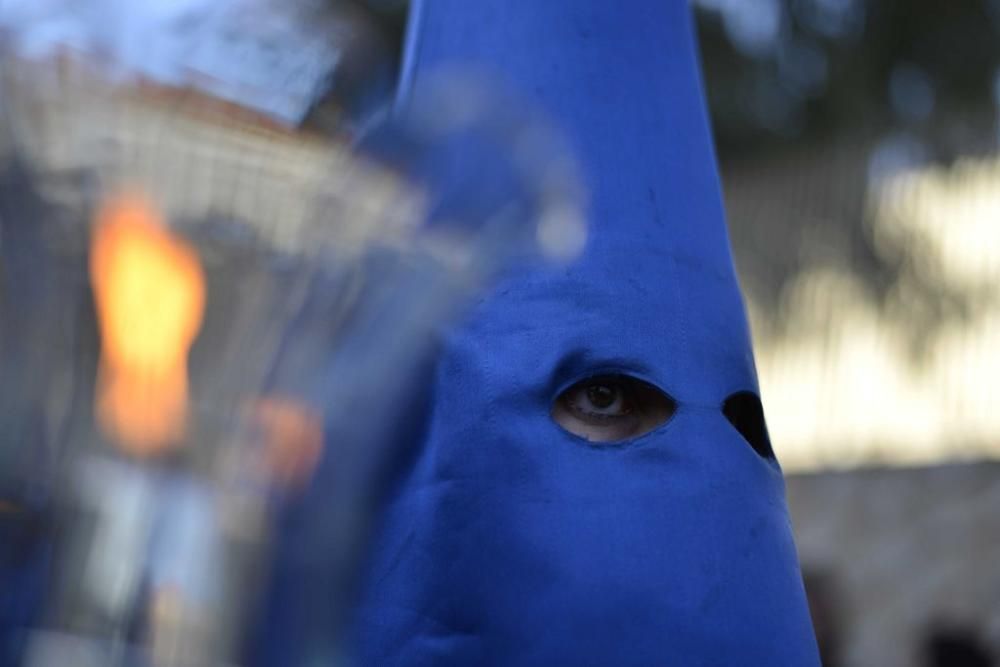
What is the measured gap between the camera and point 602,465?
1.84 m

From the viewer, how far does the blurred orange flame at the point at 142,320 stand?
1835mm

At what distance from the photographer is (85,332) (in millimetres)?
1828

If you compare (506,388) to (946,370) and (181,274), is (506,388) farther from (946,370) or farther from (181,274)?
(946,370)

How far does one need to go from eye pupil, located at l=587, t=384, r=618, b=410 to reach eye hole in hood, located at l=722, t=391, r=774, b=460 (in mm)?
218

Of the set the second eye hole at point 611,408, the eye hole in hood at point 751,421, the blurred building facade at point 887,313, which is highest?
the second eye hole at point 611,408

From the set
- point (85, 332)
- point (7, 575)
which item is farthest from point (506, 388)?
point (7, 575)

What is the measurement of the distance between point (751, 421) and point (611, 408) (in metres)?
0.27

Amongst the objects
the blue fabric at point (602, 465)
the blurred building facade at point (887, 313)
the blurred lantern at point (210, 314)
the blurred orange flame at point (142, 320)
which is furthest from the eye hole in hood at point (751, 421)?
the blurred building facade at point (887, 313)

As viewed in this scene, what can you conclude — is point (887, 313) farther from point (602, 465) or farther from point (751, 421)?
point (602, 465)

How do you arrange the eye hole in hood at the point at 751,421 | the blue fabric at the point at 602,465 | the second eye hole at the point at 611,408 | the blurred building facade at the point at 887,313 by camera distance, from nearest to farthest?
the blue fabric at the point at 602,465, the second eye hole at the point at 611,408, the eye hole in hood at the point at 751,421, the blurred building facade at the point at 887,313

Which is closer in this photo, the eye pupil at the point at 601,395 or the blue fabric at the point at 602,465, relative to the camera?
the blue fabric at the point at 602,465

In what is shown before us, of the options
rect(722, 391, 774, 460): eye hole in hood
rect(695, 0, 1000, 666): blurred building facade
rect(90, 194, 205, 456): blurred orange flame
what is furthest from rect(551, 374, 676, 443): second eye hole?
rect(695, 0, 1000, 666): blurred building facade

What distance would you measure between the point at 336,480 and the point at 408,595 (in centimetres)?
19

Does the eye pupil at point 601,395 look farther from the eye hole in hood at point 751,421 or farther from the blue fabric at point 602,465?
the eye hole in hood at point 751,421
